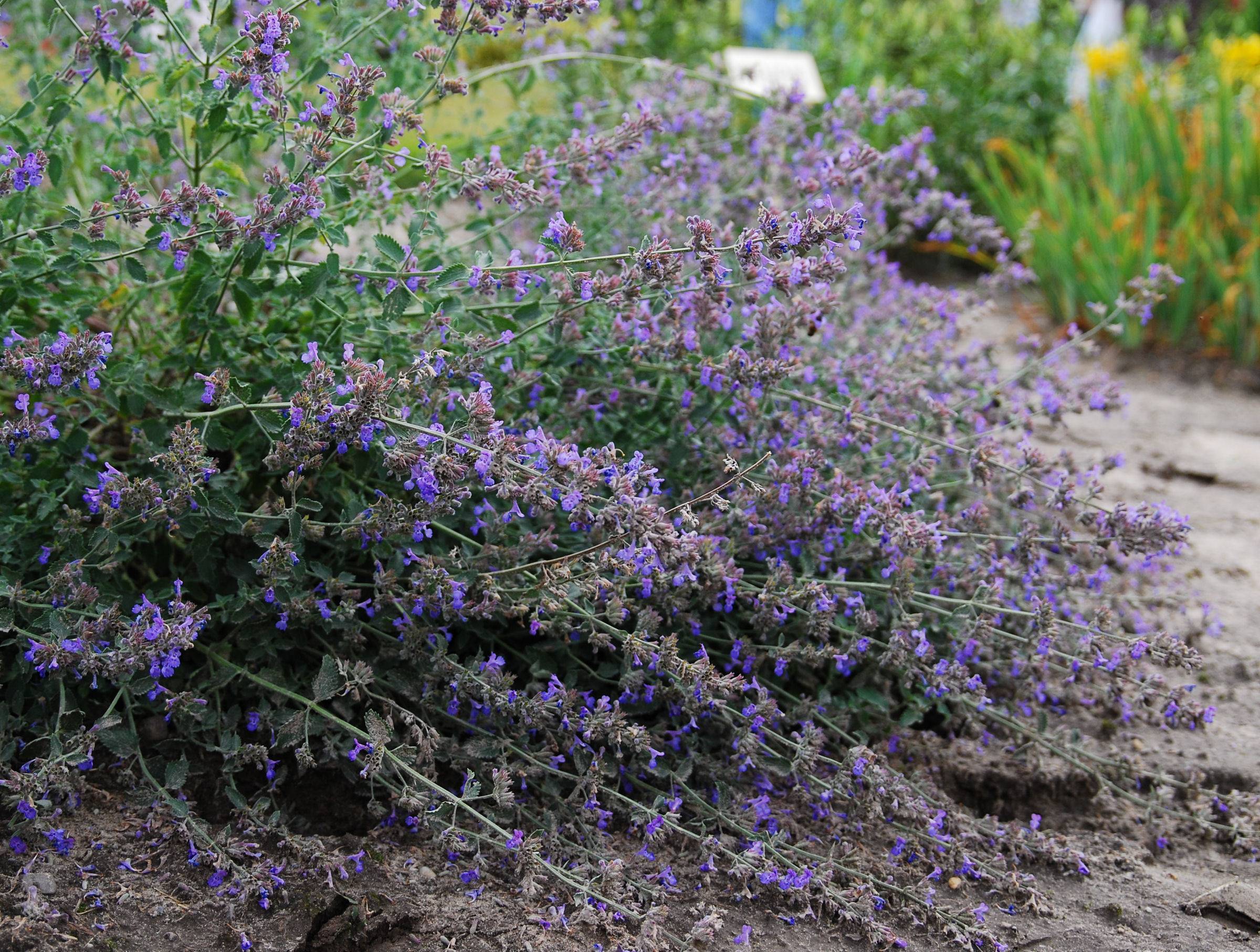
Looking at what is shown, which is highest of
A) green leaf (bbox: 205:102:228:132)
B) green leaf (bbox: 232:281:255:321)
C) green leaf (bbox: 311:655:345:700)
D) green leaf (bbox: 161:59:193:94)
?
green leaf (bbox: 161:59:193:94)

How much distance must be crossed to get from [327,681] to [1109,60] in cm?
659

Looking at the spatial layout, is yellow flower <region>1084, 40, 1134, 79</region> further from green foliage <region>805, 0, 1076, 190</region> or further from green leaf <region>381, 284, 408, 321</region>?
green leaf <region>381, 284, 408, 321</region>

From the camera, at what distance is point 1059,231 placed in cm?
516

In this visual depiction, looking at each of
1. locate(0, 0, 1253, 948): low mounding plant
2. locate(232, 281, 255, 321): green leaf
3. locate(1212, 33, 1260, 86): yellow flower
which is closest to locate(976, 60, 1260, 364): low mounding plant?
locate(1212, 33, 1260, 86): yellow flower

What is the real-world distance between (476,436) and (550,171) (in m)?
0.79

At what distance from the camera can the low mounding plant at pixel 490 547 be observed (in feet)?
5.85

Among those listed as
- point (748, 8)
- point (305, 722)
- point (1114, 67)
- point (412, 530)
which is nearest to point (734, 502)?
point (412, 530)

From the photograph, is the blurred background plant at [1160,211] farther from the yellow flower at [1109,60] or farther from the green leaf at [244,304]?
the green leaf at [244,304]

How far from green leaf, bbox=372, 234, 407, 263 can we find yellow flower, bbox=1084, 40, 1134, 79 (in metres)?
5.73

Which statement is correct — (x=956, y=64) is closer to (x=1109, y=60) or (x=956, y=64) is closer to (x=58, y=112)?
(x=1109, y=60)

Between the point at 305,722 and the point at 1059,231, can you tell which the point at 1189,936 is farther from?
the point at 1059,231

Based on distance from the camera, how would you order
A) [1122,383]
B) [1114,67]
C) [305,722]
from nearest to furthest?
[305,722], [1122,383], [1114,67]

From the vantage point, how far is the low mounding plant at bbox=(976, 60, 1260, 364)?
15.9 ft

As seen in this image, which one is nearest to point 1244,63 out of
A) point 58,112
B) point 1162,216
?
point 1162,216
